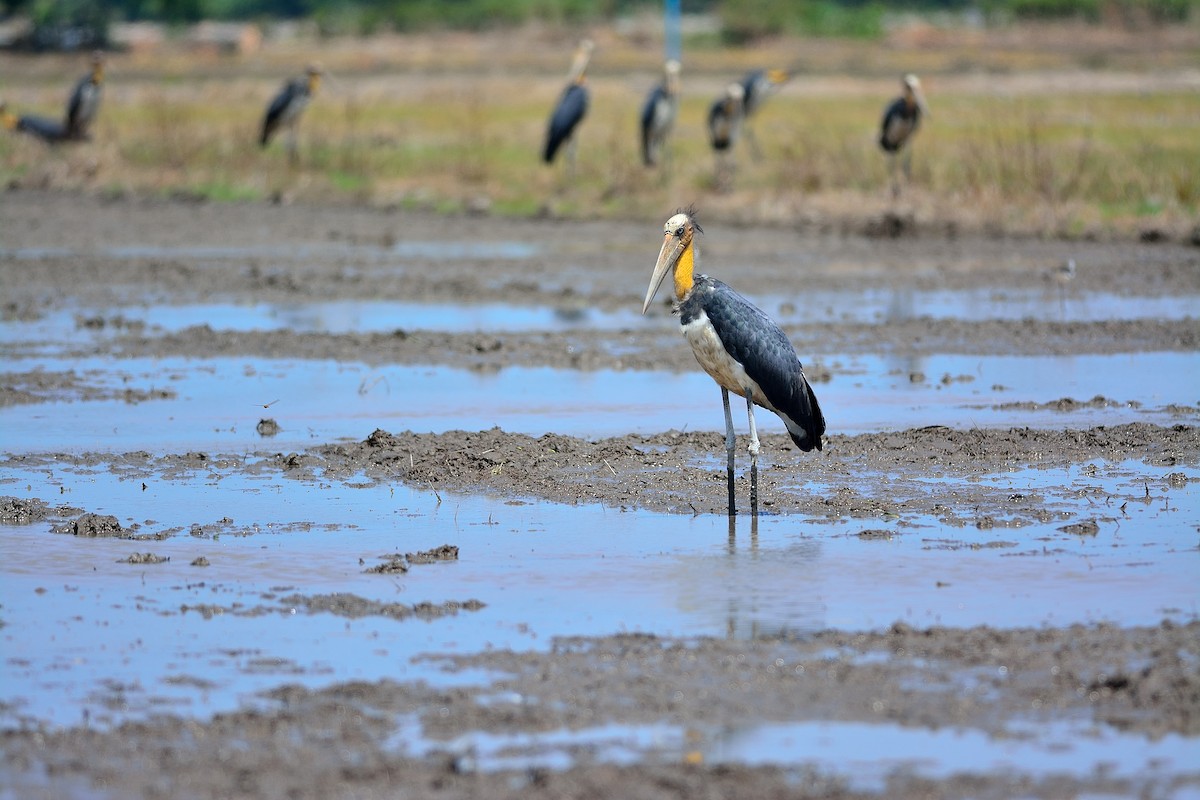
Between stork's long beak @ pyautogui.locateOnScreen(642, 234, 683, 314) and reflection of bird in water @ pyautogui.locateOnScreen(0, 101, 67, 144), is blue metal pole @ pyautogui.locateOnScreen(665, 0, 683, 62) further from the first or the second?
stork's long beak @ pyautogui.locateOnScreen(642, 234, 683, 314)

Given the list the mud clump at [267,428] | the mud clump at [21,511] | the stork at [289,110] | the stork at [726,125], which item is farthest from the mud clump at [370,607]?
the stork at [289,110]

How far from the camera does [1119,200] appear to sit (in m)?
21.9

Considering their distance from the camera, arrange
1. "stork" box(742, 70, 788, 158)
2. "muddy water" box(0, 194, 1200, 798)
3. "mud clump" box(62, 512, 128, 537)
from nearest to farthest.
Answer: "muddy water" box(0, 194, 1200, 798), "mud clump" box(62, 512, 128, 537), "stork" box(742, 70, 788, 158)

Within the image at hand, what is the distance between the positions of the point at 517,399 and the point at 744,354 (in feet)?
12.3

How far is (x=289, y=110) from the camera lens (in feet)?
90.4

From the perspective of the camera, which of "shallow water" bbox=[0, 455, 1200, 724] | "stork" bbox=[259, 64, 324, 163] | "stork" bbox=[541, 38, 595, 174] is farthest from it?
"stork" bbox=[259, 64, 324, 163]

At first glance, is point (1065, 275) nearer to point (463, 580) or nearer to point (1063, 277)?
point (1063, 277)

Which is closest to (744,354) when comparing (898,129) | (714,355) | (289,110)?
(714,355)

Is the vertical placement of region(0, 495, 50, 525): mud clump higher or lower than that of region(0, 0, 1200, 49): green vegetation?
lower

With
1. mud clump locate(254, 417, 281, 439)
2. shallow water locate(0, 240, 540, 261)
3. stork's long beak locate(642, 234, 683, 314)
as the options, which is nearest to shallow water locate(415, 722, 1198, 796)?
stork's long beak locate(642, 234, 683, 314)

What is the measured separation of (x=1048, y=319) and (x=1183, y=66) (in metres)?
36.3

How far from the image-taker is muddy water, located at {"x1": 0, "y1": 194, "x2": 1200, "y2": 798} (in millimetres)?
5617

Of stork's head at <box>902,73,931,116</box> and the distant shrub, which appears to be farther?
the distant shrub

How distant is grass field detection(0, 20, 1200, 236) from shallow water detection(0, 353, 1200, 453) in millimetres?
8216
